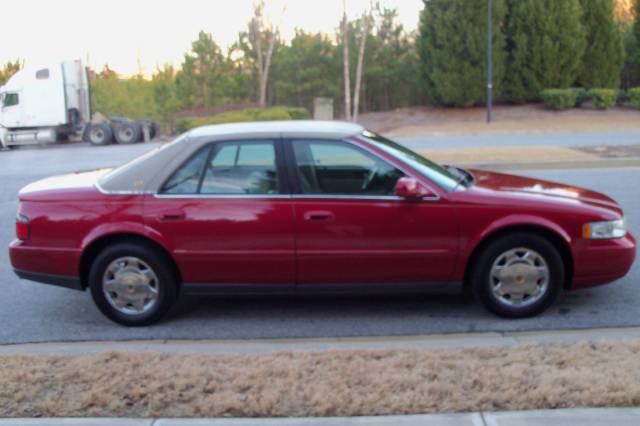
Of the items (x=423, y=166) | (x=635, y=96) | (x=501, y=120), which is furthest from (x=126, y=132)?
(x=423, y=166)

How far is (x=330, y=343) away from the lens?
5.34 metres

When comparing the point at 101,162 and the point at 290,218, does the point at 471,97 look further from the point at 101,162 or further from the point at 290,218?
the point at 290,218

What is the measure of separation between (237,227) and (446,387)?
7.32 feet

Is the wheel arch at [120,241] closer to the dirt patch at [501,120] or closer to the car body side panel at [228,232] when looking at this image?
the car body side panel at [228,232]

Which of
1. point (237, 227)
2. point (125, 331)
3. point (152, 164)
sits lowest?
point (125, 331)

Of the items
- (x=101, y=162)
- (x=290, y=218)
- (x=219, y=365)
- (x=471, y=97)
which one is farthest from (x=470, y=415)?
(x=471, y=97)

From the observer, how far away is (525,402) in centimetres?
383

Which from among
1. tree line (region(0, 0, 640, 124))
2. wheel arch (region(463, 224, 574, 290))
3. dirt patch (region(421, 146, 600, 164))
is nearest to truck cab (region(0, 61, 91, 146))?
tree line (region(0, 0, 640, 124))

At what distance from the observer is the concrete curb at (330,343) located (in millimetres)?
5191

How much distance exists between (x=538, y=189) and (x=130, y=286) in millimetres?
3299

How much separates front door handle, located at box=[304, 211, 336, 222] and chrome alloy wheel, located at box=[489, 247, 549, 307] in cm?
127

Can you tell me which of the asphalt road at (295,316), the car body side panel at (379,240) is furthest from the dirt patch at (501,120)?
the car body side panel at (379,240)

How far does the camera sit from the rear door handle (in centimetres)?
565

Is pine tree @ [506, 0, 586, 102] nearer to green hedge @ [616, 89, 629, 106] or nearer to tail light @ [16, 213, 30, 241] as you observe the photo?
green hedge @ [616, 89, 629, 106]
